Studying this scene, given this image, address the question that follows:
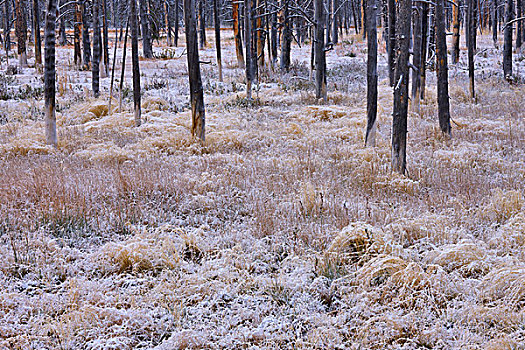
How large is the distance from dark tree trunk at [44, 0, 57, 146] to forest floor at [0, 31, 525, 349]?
1.42 feet

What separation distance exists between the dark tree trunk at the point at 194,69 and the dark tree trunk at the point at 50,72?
248 cm

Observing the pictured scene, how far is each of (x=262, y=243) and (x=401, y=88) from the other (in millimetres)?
3353

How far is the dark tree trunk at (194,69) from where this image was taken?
9055mm

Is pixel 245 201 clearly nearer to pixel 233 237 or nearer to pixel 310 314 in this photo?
pixel 233 237

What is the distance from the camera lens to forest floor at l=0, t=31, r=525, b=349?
314cm

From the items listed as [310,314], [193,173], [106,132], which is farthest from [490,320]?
[106,132]

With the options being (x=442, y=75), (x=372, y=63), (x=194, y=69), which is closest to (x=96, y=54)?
(x=194, y=69)

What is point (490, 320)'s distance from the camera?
3125mm

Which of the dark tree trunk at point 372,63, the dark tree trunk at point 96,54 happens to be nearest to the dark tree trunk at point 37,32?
the dark tree trunk at point 96,54

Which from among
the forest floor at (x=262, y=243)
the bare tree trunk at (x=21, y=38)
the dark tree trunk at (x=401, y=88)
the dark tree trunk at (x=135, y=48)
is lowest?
the forest floor at (x=262, y=243)

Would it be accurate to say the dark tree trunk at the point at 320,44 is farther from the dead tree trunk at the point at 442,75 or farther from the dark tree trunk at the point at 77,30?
the dark tree trunk at the point at 77,30

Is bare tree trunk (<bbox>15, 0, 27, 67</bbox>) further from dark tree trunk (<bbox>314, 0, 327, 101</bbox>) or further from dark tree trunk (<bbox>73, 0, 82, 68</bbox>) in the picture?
dark tree trunk (<bbox>314, 0, 327, 101</bbox>)

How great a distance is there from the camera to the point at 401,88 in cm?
639

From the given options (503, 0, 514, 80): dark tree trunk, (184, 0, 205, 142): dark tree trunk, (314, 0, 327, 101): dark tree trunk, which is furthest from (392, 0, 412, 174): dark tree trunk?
(503, 0, 514, 80): dark tree trunk
